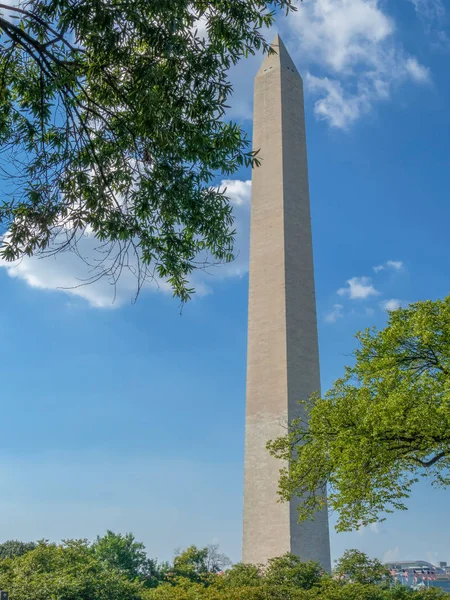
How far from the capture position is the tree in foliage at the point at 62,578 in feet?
64.0

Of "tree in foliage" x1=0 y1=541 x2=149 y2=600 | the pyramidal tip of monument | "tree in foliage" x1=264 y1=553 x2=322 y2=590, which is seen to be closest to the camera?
"tree in foliage" x1=264 y1=553 x2=322 y2=590

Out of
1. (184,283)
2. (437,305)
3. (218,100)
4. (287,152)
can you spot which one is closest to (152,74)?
(218,100)

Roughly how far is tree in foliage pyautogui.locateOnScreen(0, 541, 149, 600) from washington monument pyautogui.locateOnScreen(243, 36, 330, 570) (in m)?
5.91

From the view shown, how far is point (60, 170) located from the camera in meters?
9.88

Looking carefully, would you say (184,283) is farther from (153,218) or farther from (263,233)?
(263,233)

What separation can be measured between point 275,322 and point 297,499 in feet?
22.7

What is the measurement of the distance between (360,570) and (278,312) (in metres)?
10.9

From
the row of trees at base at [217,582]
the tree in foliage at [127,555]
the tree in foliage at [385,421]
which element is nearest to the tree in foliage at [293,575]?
the row of trees at base at [217,582]

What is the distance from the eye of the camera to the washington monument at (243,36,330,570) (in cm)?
2525

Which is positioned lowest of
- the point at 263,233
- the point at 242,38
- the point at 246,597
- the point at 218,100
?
the point at 246,597

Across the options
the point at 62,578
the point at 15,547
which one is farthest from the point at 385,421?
the point at 15,547

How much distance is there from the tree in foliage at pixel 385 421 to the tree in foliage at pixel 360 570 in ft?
9.65

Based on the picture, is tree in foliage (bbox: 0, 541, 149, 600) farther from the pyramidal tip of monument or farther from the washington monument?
the pyramidal tip of monument

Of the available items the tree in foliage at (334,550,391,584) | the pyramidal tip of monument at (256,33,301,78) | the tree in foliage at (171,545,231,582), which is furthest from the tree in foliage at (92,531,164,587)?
the pyramidal tip of monument at (256,33,301,78)
